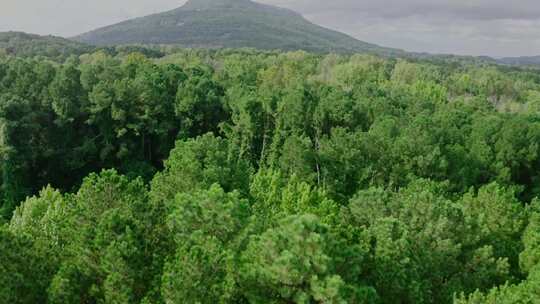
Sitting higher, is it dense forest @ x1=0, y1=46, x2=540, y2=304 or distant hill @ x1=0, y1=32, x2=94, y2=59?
distant hill @ x1=0, y1=32, x2=94, y2=59

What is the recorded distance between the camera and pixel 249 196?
31328 millimetres

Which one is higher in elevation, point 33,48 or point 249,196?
point 33,48

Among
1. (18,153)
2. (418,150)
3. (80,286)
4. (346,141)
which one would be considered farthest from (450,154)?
(18,153)

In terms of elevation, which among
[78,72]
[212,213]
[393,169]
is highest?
[78,72]

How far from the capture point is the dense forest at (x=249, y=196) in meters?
17.6

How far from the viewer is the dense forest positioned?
694 inches

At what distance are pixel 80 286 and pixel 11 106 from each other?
1060 inches

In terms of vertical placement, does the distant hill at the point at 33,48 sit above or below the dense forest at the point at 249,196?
above

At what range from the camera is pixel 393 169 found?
1484 inches

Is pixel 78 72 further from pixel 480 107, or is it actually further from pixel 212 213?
pixel 480 107

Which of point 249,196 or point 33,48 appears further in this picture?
point 33,48

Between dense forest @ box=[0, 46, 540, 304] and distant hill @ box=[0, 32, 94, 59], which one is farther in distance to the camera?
distant hill @ box=[0, 32, 94, 59]

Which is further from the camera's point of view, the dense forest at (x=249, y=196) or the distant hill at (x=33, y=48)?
the distant hill at (x=33, y=48)

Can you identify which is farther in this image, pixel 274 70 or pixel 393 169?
pixel 274 70
